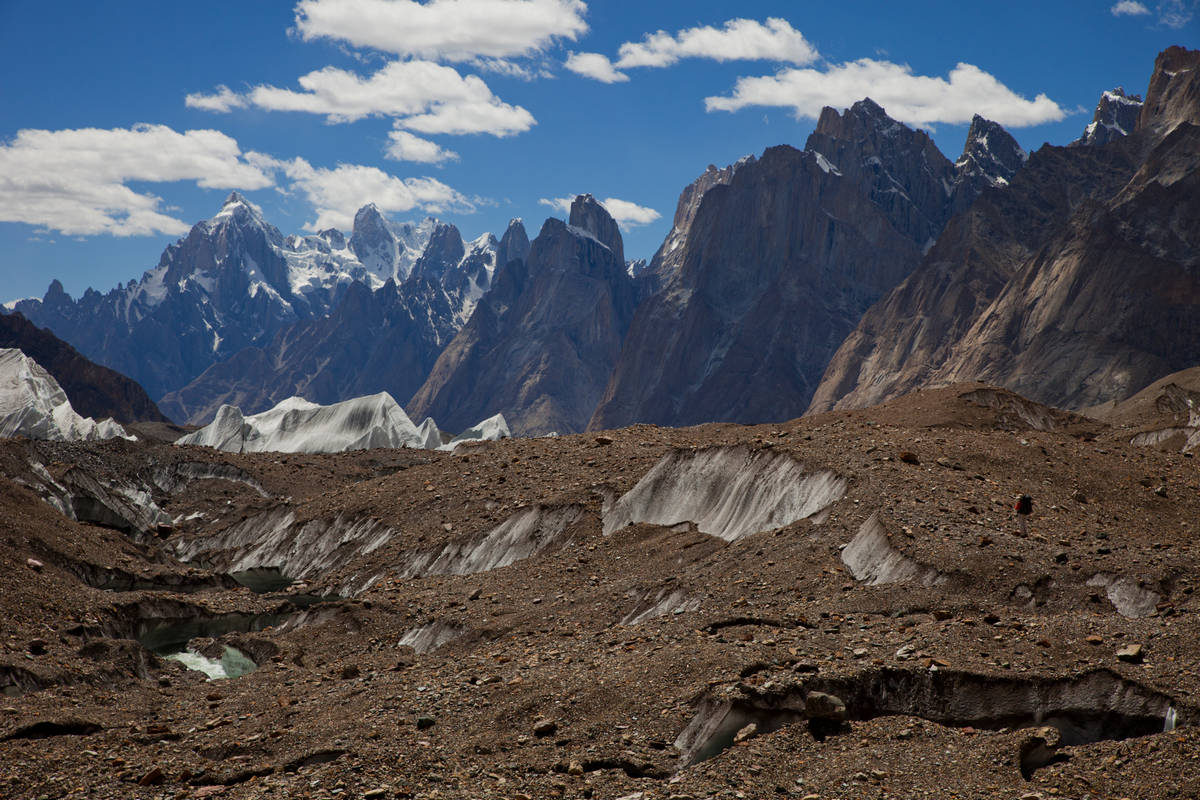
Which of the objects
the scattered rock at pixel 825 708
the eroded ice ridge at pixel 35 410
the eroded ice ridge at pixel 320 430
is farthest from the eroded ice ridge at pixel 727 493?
the eroded ice ridge at pixel 320 430

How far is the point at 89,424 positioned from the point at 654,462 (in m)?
69.6

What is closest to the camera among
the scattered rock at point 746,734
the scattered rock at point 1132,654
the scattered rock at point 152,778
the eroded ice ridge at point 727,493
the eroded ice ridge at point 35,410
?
the scattered rock at point 746,734

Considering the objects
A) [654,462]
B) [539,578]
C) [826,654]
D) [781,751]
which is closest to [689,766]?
[781,751]

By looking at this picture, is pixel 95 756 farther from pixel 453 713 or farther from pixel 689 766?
pixel 689 766

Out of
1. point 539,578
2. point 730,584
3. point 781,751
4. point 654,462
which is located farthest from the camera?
point 654,462

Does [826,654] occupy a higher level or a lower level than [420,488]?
lower

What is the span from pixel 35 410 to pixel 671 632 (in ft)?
266

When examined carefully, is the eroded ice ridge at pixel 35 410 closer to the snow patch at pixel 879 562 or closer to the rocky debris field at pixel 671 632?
the rocky debris field at pixel 671 632

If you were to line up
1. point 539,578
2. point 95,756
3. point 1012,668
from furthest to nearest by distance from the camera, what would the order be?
point 539,578, point 95,756, point 1012,668

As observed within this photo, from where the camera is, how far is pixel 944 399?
44.4 m

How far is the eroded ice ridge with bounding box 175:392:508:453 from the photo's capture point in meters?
95.8

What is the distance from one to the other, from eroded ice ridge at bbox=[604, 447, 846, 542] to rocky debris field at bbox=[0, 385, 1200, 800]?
0.39 ft

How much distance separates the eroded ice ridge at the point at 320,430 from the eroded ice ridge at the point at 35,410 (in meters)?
8.71

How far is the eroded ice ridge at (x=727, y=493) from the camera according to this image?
2992 cm
